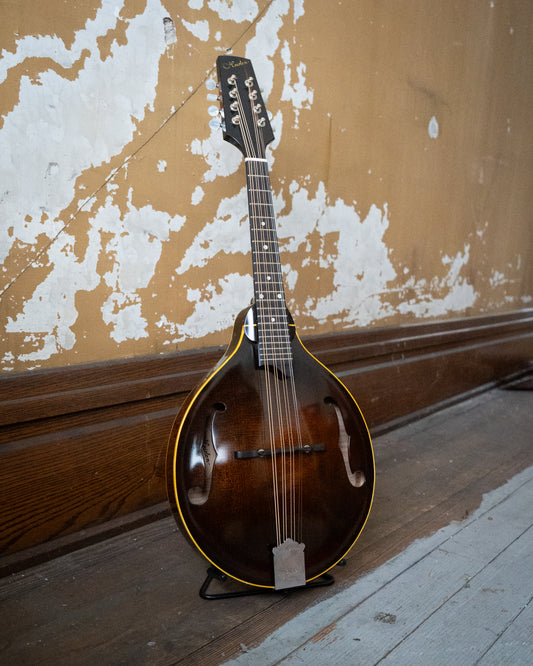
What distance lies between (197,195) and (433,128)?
1300mm

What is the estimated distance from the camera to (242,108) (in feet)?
3.93

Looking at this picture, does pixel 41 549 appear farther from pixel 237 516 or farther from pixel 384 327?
pixel 384 327

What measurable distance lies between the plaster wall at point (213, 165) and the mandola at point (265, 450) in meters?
0.29

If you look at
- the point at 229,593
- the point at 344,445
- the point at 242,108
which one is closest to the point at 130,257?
the point at 242,108

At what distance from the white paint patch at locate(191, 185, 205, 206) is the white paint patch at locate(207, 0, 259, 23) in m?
0.46

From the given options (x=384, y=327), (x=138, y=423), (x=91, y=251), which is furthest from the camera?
(x=384, y=327)

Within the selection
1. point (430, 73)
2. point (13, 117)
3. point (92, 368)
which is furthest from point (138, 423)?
point (430, 73)

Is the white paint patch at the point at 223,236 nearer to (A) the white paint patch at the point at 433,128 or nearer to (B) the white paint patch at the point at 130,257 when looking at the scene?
(B) the white paint patch at the point at 130,257

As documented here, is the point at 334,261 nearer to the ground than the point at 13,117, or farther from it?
nearer to the ground

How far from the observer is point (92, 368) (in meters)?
1.29

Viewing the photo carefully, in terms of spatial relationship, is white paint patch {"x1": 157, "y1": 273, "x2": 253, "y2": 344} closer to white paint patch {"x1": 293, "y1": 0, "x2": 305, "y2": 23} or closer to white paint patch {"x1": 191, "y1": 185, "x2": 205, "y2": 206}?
white paint patch {"x1": 191, "y1": 185, "x2": 205, "y2": 206}

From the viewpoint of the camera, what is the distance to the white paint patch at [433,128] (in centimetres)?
227

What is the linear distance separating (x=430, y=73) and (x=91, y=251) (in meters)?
1.68

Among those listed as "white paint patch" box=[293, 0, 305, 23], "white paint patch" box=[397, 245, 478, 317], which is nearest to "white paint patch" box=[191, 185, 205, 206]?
"white paint patch" box=[293, 0, 305, 23]
